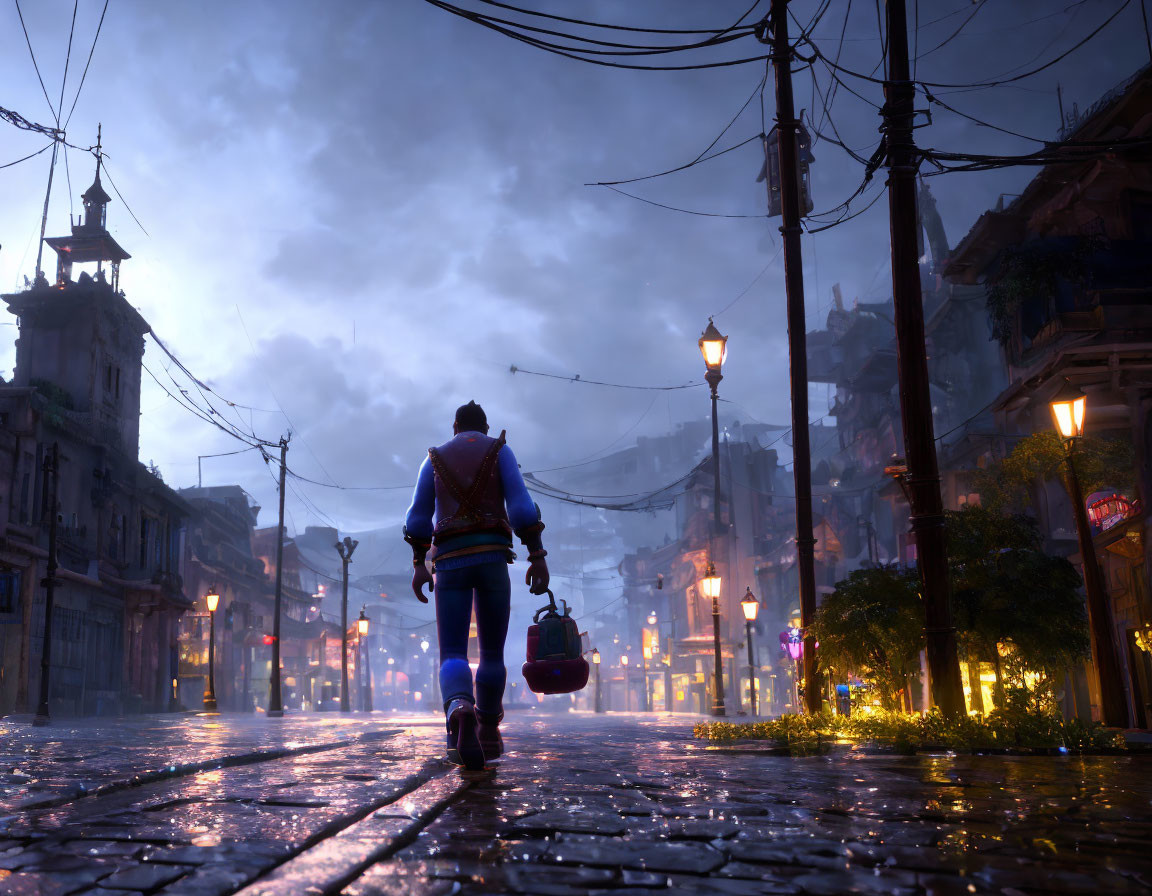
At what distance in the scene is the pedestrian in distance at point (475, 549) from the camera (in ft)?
18.9

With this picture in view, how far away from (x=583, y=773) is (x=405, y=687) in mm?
94479

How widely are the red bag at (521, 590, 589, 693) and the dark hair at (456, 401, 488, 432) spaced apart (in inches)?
53.2

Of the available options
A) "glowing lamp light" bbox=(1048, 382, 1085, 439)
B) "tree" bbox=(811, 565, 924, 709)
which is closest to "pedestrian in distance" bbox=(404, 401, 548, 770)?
"tree" bbox=(811, 565, 924, 709)

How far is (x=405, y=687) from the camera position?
9588 centimetres

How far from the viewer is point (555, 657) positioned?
601 cm

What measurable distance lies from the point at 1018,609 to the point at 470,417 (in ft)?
23.9

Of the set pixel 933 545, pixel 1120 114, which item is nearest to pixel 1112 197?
pixel 1120 114

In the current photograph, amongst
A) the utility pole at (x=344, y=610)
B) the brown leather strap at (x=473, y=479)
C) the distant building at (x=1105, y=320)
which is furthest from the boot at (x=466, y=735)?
the utility pole at (x=344, y=610)

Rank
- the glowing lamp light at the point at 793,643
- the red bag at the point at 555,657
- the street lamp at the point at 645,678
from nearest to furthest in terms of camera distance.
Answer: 1. the red bag at the point at 555,657
2. the glowing lamp light at the point at 793,643
3. the street lamp at the point at 645,678

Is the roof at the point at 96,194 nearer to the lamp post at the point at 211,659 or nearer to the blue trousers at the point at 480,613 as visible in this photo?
the lamp post at the point at 211,659

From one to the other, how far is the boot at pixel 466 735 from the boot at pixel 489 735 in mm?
648

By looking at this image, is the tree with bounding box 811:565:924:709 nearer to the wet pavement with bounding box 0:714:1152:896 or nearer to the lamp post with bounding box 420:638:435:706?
the wet pavement with bounding box 0:714:1152:896

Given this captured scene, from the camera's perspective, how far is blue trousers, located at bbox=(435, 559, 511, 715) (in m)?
5.76

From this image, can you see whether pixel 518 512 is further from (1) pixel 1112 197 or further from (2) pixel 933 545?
(1) pixel 1112 197
